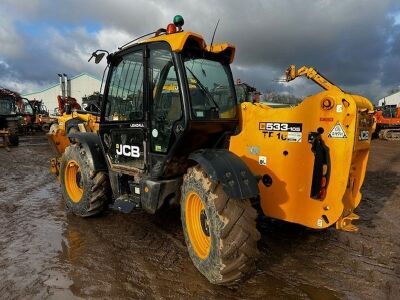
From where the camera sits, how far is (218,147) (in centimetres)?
442

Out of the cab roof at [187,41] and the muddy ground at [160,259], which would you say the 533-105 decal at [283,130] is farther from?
the muddy ground at [160,259]

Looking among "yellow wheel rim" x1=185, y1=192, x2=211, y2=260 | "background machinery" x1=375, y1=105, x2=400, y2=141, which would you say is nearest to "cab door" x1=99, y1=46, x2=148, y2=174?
"yellow wheel rim" x1=185, y1=192, x2=211, y2=260

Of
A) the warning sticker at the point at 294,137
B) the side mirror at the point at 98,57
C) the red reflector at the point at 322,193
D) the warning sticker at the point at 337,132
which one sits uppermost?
the side mirror at the point at 98,57

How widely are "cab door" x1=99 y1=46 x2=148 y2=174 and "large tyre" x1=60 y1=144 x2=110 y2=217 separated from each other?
37cm

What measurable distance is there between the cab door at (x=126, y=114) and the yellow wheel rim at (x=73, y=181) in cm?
92

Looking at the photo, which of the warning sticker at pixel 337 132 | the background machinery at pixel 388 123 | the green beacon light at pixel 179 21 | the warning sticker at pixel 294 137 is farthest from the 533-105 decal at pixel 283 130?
the background machinery at pixel 388 123

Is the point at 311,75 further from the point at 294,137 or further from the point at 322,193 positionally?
the point at 322,193

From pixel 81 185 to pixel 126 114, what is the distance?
1.52 m

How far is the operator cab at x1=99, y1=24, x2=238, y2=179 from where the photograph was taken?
406cm

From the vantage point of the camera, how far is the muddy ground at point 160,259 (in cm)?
353

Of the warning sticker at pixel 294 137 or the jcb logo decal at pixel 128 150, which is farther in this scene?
the jcb logo decal at pixel 128 150

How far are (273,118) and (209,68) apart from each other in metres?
0.98

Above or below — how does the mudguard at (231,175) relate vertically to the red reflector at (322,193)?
above

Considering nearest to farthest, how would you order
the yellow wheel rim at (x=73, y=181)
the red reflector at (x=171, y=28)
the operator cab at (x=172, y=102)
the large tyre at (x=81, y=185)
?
the operator cab at (x=172, y=102)
the red reflector at (x=171, y=28)
the large tyre at (x=81, y=185)
the yellow wheel rim at (x=73, y=181)
